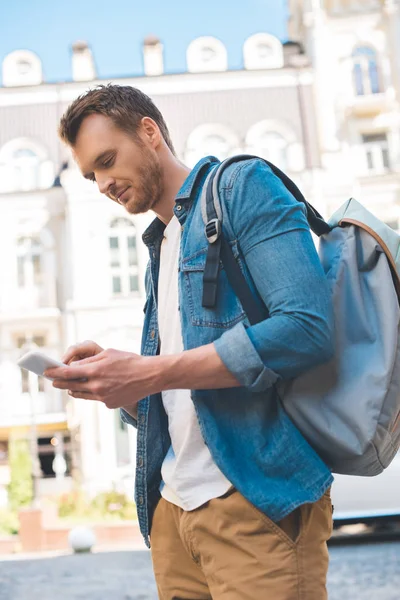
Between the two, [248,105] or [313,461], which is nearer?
[313,461]

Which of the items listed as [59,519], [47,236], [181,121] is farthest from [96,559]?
[181,121]

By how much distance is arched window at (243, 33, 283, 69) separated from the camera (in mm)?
21312

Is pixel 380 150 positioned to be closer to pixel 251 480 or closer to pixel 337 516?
pixel 337 516

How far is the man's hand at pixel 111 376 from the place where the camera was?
3.95 ft

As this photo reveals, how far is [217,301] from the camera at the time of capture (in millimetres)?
1297

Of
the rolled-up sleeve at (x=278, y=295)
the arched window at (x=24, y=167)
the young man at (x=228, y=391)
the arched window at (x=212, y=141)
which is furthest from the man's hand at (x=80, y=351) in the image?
the arched window at (x=24, y=167)

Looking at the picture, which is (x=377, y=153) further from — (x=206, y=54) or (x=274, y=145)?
(x=206, y=54)

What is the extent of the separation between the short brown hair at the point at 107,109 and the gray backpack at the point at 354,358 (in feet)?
0.85

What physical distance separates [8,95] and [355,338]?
2037 centimetres

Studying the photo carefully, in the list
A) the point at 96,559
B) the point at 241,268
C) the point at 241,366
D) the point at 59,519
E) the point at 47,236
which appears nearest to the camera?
the point at 241,366

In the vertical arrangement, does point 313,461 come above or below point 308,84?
below

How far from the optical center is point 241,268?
130 cm

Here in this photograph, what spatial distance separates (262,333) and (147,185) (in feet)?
1.43

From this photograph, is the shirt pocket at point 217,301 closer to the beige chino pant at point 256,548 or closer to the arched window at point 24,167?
the beige chino pant at point 256,548
